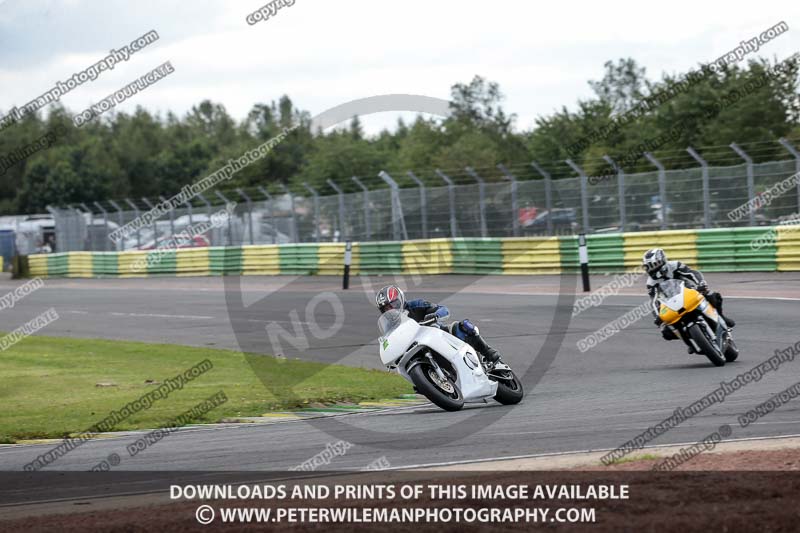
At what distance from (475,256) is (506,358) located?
1654cm

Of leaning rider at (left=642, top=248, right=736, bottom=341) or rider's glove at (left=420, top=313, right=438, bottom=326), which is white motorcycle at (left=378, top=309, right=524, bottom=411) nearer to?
rider's glove at (left=420, top=313, right=438, bottom=326)

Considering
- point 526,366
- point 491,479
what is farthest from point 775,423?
point 526,366

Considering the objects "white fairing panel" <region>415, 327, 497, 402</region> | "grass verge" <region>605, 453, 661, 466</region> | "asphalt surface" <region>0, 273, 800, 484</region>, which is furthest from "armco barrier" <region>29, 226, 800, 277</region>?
"grass verge" <region>605, 453, 661, 466</region>

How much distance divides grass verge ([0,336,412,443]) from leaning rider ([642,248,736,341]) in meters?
3.16

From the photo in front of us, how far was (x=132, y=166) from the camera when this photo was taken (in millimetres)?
108188

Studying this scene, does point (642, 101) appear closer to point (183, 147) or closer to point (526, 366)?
point (526, 366)

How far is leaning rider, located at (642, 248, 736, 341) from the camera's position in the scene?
14.0m

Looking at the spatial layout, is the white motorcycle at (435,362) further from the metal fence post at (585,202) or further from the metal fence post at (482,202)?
the metal fence post at (482,202)

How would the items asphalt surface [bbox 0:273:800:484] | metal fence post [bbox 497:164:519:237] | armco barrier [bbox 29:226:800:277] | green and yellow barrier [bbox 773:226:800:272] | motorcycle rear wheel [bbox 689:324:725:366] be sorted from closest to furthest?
asphalt surface [bbox 0:273:800:484] < motorcycle rear wheel [bbox 689:324:725:366] < green and yellow barrier [bbox 773:226:800:272] < armco barrier [bbox 29:226:800:277] < metal fence post [bbox 497:164:519:237]

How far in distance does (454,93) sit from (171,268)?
4688 cm

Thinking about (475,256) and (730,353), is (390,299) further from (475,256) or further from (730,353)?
(475,256)

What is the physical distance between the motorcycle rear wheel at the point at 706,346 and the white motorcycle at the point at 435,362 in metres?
3.13

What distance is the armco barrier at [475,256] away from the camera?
86.6 ft

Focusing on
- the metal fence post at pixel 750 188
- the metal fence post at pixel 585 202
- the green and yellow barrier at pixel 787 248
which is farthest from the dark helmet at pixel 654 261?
the metal fence post at pixel 585 202
